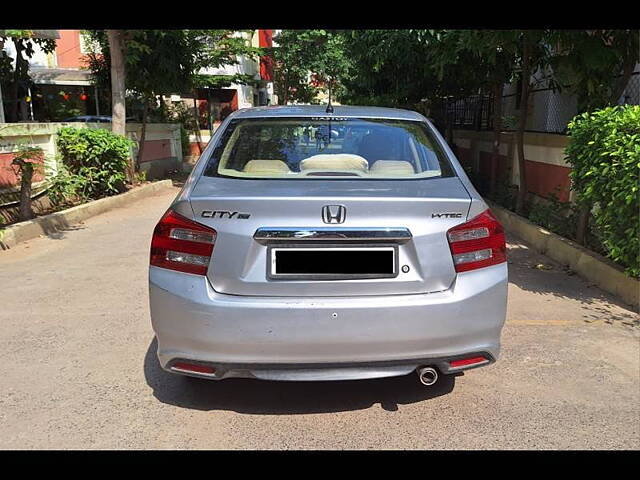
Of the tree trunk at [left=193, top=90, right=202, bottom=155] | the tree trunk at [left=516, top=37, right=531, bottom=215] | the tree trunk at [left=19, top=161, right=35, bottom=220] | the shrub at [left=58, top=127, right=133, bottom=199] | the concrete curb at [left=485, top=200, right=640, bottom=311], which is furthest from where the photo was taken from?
the tree trunk at [left=193, top=90, right=202, bottom=155]

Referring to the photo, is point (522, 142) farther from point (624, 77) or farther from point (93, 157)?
point (93, 157)

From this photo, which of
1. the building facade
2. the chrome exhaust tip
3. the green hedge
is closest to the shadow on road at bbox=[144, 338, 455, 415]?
the chrome exhaust tip

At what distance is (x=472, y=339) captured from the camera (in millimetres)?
2623

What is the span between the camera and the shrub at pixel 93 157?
941 centimetres

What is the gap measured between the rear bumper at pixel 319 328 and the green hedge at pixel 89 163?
7449 mm

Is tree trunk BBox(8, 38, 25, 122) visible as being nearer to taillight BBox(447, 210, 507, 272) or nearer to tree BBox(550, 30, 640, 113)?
tree BBox(550, 30, 640, 113)

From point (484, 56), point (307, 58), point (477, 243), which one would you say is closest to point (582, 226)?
point (484, 56)

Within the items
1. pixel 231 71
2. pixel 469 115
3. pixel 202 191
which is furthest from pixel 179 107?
pixel 202 191

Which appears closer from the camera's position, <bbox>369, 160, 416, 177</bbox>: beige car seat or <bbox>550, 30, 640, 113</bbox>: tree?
<bbox>369, 160, 416, 177</bbox>: beige car seat

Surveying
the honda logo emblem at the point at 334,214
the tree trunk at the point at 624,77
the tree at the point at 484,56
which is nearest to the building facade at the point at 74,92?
the tree at the point at 484,56

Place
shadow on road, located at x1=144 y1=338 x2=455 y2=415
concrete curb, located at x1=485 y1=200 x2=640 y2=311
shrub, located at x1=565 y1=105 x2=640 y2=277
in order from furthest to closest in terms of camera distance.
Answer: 1. concrete curb, located at x1=485 y1=200 x2=640 y2=311
2. shrub, located at x1=565 y1=105 x2=640 y2=277
3. shadow on road, located at x1=144 y1=338 x2=455 y2=415

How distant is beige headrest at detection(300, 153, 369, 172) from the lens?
3.19m

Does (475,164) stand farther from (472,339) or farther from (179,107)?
(179,107)

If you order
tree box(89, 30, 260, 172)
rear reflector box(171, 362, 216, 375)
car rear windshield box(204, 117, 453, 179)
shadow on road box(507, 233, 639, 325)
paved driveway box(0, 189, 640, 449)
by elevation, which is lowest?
paved driveway box(0, 189, 640, 449)
